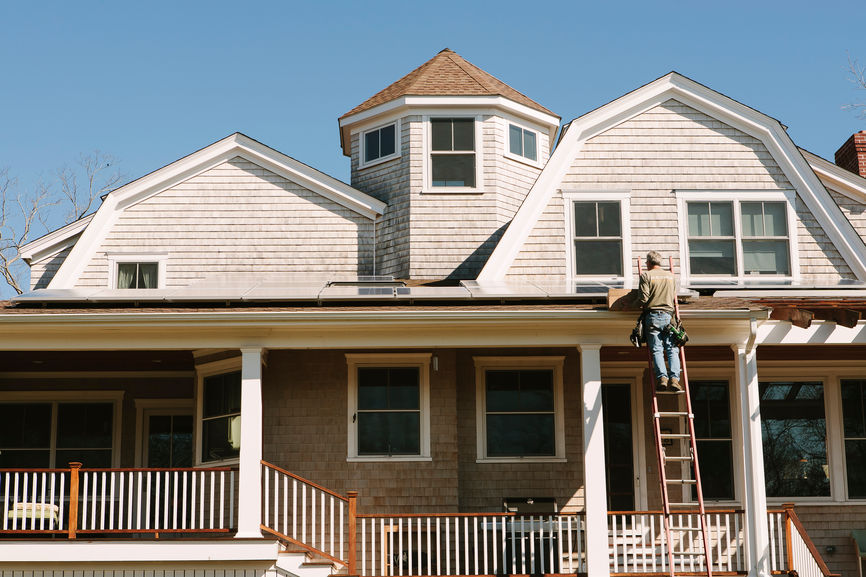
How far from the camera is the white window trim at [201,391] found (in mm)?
14727

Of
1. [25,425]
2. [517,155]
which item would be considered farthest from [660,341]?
[25,425]

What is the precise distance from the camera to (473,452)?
15125mm

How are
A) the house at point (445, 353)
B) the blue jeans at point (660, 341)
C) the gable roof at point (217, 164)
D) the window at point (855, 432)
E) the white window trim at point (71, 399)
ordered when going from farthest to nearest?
the gable roof at point (217, 164)
the white window trim at point (71, 399)
the window at point (855, 432)
the house at point (445, 353)
the blue jeans at point (660, 341)

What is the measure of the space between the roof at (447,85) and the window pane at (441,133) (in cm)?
49

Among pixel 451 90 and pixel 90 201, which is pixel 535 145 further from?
pixel 90 201

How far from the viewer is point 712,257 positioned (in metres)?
16.9

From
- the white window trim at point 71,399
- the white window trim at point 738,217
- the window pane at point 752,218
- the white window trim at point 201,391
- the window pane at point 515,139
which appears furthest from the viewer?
the window pane at point 515,139

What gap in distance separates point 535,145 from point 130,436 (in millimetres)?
9004

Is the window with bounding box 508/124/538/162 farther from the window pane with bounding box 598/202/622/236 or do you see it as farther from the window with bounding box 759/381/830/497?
the window with bounding box 759/381/830/497

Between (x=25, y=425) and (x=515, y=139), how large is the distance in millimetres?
9835

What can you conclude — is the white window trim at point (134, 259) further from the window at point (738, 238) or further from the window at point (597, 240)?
the window at point (738, 238)

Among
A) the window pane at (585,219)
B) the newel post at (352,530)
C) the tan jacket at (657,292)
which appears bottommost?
the newel post at (352,530)

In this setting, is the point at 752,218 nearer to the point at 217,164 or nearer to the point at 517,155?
the point at 517,155

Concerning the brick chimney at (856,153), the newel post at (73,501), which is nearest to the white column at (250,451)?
the newel post at (73,501)
